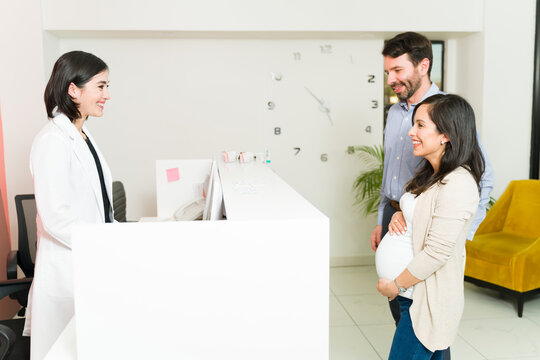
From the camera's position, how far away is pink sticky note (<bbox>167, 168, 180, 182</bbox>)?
352 cm

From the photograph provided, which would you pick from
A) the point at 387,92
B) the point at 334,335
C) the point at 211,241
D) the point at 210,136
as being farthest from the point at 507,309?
the point at 211,241

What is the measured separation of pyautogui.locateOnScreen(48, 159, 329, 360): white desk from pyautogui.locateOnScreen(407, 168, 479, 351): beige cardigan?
0.51 meters

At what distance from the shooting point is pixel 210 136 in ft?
14.9

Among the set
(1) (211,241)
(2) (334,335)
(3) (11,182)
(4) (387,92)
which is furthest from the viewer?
(4) (387,92)

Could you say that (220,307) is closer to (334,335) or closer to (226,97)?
(334,335)

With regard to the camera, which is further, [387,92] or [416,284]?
[387,92]

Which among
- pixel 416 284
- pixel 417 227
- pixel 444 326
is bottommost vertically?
pixel 444 326

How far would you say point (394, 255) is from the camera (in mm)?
1833

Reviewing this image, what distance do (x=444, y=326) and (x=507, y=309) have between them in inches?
90.3

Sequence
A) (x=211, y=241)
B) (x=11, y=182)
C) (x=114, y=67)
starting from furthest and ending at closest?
1. (x=114, y=67)
2. (x=11, y=182)
3. (x=211, y=241)

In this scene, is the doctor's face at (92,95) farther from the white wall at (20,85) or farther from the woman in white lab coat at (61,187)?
the white wall at (20,85)

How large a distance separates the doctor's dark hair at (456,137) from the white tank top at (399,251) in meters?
0.08

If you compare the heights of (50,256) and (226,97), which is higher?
(226,97)

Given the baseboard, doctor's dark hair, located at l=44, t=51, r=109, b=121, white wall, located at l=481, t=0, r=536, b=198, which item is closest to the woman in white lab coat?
doctor's dark hair, located at l=44, t=51, r=109, b=121
